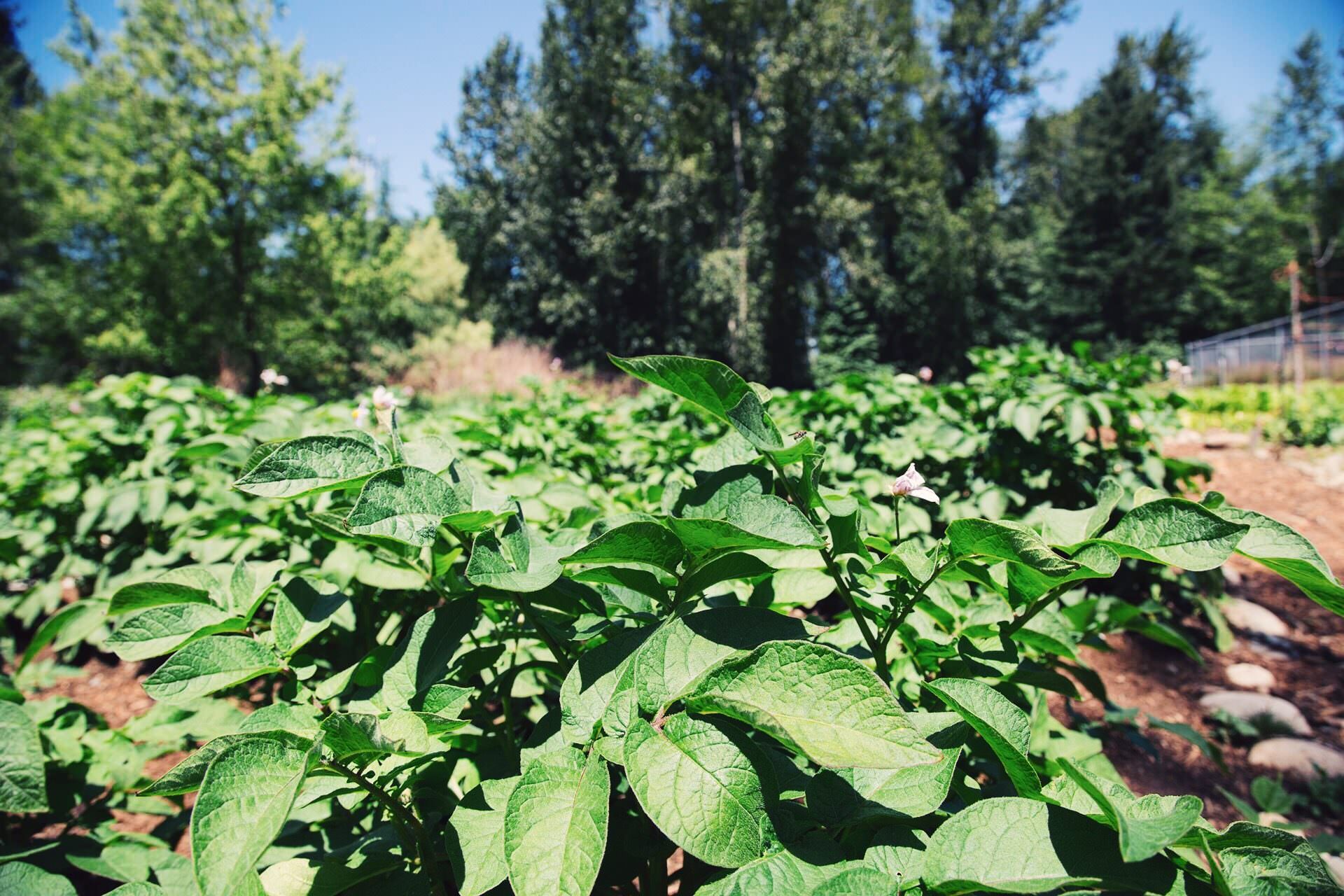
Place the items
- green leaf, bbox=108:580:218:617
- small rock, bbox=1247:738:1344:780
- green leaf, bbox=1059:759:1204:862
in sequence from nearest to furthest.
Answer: green leaf, bbox=1059:759:1204:862
green leaf, bbox=108:580:218:617
small rock, bbox=1247:738:1344:780

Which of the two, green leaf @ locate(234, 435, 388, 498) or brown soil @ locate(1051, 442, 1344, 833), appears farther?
brown soil @ locate(1051, 442, 1344, 833)

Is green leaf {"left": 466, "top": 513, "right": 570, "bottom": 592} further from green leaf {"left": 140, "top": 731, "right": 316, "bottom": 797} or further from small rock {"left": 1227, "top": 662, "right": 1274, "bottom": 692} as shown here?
small rock {"left": 1227, "top": 662, "right": 1274, "bottom": 692}

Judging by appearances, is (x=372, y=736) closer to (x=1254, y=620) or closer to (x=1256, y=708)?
(x=1256, y=708)

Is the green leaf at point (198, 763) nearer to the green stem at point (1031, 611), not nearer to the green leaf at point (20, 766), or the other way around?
the green leaf at point (20, 766)

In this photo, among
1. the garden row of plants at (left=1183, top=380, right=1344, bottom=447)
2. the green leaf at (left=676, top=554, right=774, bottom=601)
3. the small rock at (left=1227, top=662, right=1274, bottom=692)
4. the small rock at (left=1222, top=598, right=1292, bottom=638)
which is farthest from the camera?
the garden row of plants at (left=1183, top=380, right=1344, bottom=447)

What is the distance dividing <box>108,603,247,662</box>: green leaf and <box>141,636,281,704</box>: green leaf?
5 centimetres

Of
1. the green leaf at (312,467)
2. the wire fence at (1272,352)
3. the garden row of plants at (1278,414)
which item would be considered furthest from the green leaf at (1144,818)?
the wire fence at (1272,352)

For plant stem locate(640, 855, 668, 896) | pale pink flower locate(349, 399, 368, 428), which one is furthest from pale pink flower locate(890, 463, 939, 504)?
pale pink flower locate(349, 399, 368, 428)

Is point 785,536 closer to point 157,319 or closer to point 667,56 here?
point 157,319

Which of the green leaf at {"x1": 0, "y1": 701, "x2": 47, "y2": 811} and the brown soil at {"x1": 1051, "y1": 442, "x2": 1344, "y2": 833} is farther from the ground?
the green leaf at {"x1": 0, "y1": 701, "x2": 47, "y2": 811}

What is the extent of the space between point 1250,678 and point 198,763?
393 cm

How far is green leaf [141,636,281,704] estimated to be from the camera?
63cm

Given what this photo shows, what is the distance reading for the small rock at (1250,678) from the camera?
2.96m

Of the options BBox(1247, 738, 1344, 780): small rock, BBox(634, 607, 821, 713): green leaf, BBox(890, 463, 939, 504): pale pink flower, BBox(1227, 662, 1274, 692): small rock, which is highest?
BBox(890, 463, 939, 504): pale pink flower
